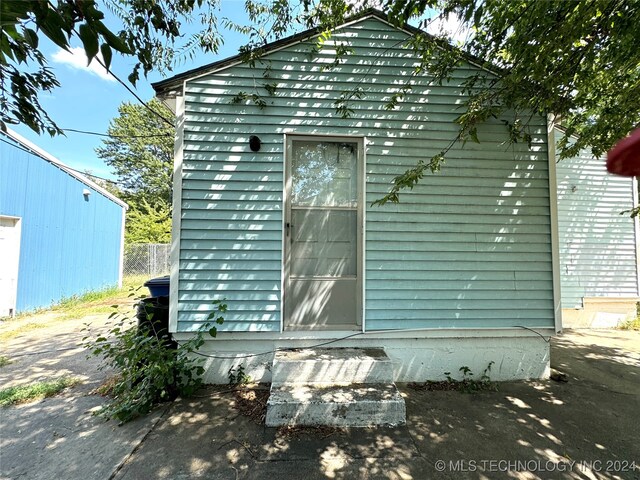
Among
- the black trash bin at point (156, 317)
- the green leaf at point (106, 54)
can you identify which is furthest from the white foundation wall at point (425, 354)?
the green leaf at point (106, 54)

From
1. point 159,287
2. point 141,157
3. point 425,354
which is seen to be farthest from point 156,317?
point 141,157

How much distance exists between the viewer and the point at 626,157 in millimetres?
748

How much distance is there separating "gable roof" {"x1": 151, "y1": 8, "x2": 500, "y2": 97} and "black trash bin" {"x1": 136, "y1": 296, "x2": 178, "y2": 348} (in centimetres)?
228

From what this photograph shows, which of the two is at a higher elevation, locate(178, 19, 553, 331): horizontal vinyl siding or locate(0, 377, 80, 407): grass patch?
locate(178, 19, 553, 331): horizontal vinyl siding

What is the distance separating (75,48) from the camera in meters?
1.13

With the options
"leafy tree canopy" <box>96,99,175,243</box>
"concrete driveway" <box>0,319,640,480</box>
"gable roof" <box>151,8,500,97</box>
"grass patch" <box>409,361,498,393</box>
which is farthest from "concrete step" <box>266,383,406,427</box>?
"leafy tree canopy" <box>96,99,175,243</box>

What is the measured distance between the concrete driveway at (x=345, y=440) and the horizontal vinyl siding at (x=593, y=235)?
3204 millimetres

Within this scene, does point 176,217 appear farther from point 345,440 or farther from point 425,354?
point 425,354

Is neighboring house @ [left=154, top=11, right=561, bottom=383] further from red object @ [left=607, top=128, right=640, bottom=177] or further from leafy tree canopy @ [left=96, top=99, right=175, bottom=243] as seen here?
leafy tree canopy @ [left=96, top=99, right=175, bottom=243]

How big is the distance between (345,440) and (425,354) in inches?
57.0

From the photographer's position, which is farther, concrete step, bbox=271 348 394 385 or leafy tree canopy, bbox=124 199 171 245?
leafy tree canopy, bbox=124 199 171 245

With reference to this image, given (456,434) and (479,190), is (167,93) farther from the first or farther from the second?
(456,434)

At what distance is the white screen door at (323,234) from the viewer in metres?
3.32

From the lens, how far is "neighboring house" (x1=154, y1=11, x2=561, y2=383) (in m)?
3.17
